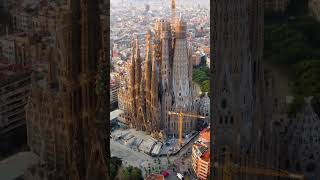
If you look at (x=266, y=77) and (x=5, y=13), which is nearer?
(x=5, y=13)

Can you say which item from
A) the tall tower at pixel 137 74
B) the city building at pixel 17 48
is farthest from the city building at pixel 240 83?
the tall tower at pixel 137 74

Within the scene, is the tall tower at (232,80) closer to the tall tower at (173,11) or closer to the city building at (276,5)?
the city building at (276,5)

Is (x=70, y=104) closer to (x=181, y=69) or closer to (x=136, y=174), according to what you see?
(x=136, y=174)

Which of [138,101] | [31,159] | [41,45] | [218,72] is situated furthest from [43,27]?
[138,101]

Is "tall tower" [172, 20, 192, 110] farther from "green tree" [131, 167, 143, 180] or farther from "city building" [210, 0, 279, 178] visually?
"city building" [210, 0, 279, 178]

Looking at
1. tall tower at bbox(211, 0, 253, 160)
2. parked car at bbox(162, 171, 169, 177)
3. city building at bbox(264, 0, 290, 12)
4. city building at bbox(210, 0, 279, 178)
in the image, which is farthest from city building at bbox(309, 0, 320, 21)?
parked car at bbox(162, 171, 169, 177)

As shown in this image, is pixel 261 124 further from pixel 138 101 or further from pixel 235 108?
pixel 138 101

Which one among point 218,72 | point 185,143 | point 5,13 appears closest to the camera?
point 5,13
